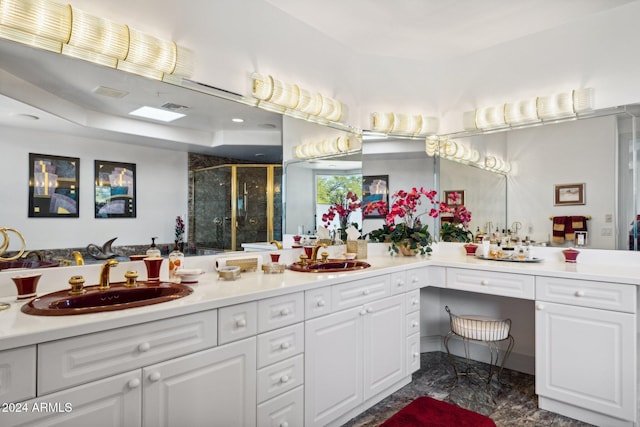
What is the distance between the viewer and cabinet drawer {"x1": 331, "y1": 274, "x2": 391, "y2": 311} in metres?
2.05

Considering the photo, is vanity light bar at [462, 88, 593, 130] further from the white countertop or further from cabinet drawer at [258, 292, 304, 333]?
→ cabinet drawer at [258, 292, 304, 333]

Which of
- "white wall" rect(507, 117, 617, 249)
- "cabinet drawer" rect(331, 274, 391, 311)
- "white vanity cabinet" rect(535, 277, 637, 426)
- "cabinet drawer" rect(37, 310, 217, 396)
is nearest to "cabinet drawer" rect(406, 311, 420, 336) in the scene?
"cabinet drawer" rect(331, 274, 391, 311)

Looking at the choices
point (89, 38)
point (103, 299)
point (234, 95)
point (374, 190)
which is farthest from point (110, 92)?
point (374, 190)

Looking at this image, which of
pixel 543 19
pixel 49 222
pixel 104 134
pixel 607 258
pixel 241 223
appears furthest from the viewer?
pixel 543 19

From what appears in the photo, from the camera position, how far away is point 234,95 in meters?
2.28

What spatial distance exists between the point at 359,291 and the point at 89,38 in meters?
1.84

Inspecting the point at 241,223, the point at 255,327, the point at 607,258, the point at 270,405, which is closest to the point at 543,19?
the point at 607,258

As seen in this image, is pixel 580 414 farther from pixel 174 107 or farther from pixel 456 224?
pixel 174 107

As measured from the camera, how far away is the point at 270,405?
Answer: 1.68 m

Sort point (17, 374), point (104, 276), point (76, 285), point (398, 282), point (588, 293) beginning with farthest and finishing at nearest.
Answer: point (398, 282) < point (588, 293) < point (104, 276) < point (76, 285) < point (17, 374)

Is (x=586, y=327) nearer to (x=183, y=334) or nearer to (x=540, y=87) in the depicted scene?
(x=540, y=87)

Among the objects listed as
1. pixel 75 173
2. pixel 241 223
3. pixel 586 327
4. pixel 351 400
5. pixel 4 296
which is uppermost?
pixel 75 173

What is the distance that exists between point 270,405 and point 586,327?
5.96ft

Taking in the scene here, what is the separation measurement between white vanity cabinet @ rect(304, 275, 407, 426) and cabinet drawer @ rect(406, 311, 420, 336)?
6cm
